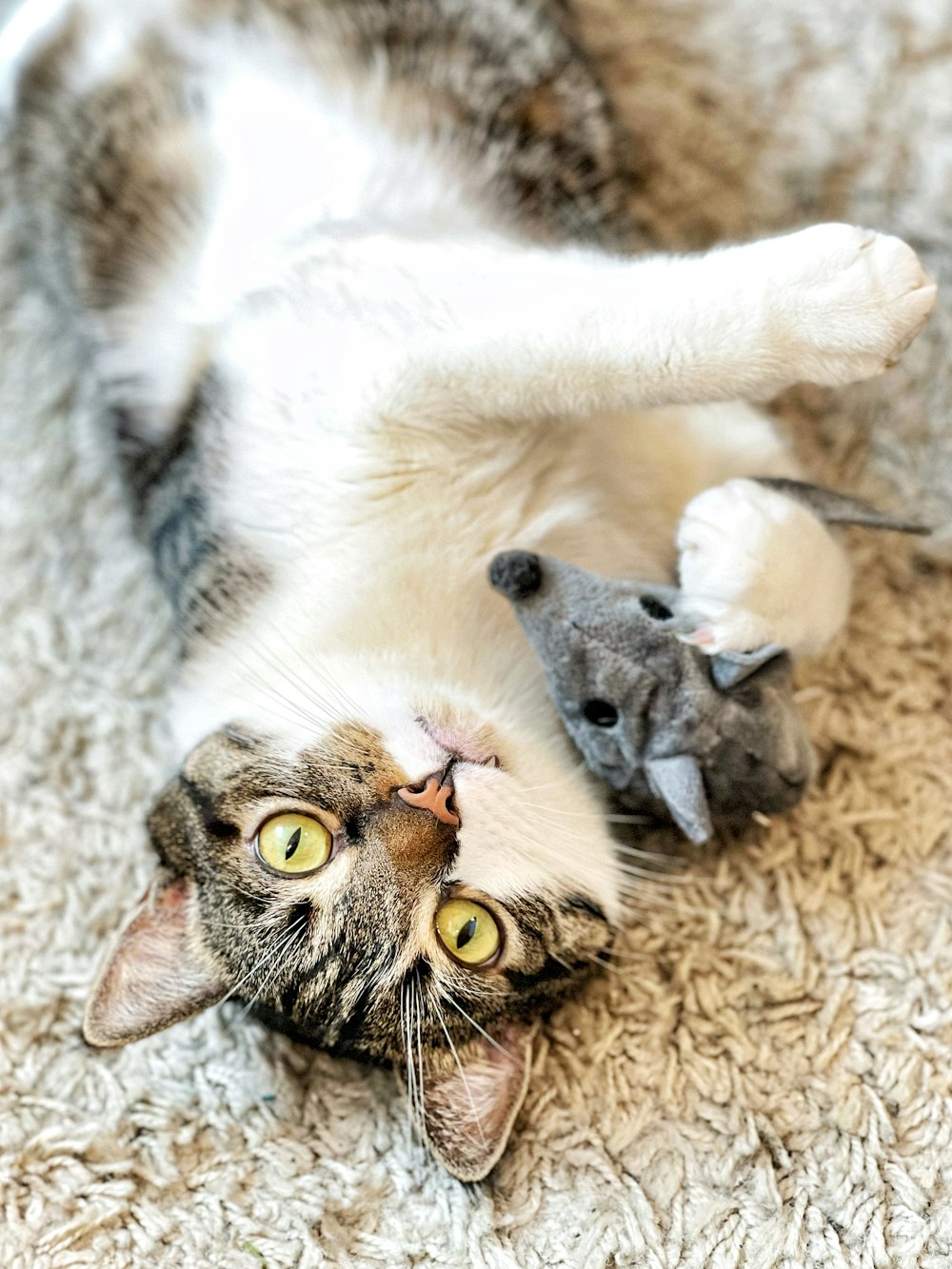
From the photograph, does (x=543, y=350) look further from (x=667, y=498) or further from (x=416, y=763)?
(x=416, y=763)

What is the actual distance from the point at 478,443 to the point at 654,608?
14.8 inches

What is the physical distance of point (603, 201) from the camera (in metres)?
2.14

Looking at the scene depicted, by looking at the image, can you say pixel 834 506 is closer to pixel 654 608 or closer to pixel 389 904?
pixel 654 608

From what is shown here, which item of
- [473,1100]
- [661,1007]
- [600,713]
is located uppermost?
[600,713]

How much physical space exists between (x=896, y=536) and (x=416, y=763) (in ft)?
3.50

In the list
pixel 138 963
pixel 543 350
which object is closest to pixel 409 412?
pixel 543 350

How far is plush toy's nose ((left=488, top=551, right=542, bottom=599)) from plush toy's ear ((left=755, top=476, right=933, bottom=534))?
389mm

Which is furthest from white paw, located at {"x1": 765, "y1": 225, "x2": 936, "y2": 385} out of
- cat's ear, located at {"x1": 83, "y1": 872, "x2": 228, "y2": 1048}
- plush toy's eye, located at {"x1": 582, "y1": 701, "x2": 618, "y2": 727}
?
cat's ear, located at {"x1": 83, "y1": 872, "x2": 228, "y2": 1048}

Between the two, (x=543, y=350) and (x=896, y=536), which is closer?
(x=543, y=350)

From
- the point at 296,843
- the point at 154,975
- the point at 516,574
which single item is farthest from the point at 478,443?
the point at 154,975

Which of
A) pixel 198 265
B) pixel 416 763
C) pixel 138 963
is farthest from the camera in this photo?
pixel 198 265

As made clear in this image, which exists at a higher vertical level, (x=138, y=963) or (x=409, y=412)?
(x=409, y=412)

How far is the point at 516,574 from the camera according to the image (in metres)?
1.54

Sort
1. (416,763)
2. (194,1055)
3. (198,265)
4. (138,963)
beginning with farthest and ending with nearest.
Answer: (198,265) → (194,1055) → (138,963) → (416,763)
